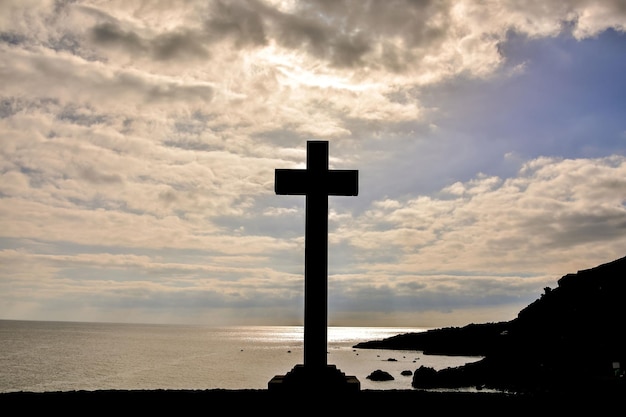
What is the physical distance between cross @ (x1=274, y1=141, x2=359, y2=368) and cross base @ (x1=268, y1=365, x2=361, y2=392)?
6.4 inches

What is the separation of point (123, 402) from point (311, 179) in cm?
467

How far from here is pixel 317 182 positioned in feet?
31.2

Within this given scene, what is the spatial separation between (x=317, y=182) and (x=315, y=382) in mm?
3159

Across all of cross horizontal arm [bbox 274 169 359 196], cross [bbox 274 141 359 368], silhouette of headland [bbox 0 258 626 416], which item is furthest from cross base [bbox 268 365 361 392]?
cross horizontal arm [bbox 274 169 359 196]

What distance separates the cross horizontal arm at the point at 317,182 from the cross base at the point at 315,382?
9.23 ft

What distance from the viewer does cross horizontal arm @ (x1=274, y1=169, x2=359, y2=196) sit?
9508 mm

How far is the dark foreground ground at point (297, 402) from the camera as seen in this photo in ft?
27.4

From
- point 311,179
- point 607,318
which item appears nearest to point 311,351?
point 311,179

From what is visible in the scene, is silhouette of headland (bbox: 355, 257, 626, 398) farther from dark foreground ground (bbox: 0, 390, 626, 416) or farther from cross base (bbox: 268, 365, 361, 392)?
cross base (bbox: 268, 365, 361, 392)

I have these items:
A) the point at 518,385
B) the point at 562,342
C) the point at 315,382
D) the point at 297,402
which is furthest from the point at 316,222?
the point at 518,385

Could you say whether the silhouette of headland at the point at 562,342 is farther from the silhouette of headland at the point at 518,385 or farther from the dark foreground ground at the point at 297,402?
the dark foreground ground at the point at 297,402

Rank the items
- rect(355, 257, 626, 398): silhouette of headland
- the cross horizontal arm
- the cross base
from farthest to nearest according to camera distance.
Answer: rect(355, 257, 626, 398): silhouette of headland → the cross horizontal arm → the cross base

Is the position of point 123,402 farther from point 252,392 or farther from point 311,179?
point 311,179

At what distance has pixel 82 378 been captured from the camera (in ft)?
218
